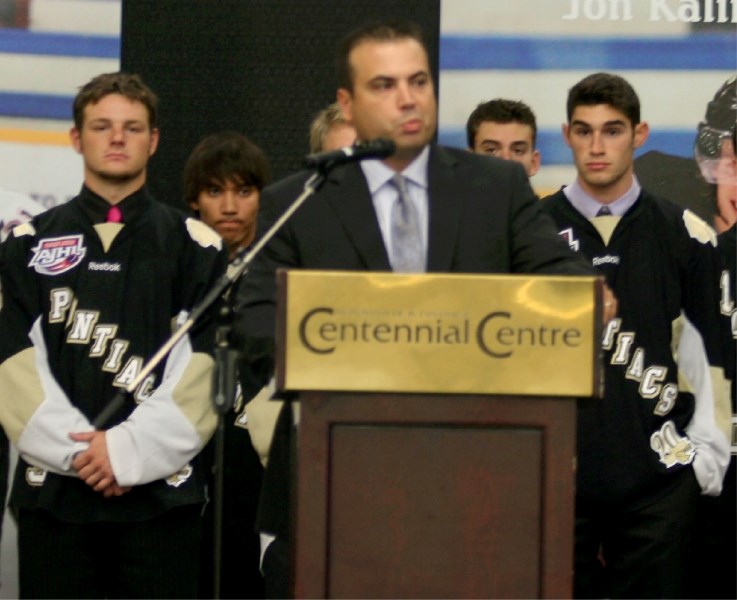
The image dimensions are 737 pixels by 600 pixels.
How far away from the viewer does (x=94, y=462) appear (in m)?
3.63

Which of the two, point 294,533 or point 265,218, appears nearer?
point 294,533

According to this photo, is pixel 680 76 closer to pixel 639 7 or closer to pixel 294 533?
pixel 639 7

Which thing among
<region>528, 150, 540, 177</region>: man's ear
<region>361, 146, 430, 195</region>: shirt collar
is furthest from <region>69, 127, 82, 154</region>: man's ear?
<region>528, 150, 540, 177</region>: man's ear

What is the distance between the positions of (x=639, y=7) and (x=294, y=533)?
2904 millimetres

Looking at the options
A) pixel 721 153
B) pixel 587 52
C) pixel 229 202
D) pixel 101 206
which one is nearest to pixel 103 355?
pixel 101 206

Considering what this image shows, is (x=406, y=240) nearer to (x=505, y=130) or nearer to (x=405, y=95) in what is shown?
(x=405, y=95)

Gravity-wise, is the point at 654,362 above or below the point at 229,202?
below

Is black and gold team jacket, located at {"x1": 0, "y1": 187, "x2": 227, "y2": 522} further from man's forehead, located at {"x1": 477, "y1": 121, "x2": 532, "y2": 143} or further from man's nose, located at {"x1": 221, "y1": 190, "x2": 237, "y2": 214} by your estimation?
man's forehead, located at {"x1": 477, "y1": 121, "x2": 532, "y2": 143}

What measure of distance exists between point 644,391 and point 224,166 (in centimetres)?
154

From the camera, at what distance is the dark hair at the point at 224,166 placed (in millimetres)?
4496

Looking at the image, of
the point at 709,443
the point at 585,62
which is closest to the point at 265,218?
the point at 709,443

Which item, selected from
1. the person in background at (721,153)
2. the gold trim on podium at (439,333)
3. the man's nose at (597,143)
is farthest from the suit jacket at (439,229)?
the person in background at (721,153)

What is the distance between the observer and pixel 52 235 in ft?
12.8

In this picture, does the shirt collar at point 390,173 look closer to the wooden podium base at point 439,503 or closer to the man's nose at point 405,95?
the man's nose at point 405,95
